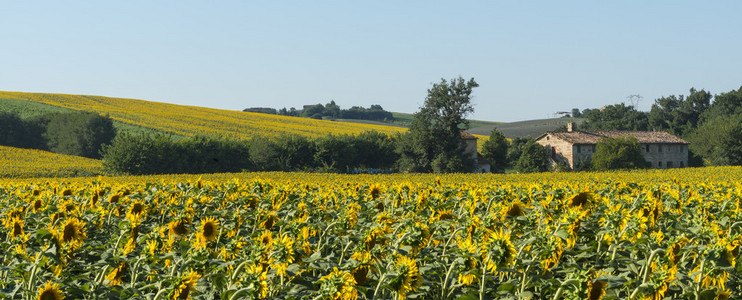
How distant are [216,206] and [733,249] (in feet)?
19.0

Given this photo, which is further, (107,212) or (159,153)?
(159,153)

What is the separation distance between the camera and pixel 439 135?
63.6m

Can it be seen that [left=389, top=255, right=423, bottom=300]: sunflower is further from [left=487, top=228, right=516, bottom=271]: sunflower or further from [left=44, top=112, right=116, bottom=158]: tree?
[left=44, top=112, right=116, bottom=158]: tree

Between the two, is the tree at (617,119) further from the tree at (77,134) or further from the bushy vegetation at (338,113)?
the tree at (77,134)

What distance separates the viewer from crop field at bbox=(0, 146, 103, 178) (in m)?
44.1

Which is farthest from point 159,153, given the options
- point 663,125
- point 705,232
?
point 663,125

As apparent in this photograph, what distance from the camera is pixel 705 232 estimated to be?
5203mm

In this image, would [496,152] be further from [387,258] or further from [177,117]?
[387,258]

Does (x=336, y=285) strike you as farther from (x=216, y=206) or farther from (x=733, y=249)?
(x=216, y=206)

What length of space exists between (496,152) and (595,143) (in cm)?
1182

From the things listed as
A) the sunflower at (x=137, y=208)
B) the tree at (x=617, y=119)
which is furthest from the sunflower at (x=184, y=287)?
the tree at (x=617, y=119)

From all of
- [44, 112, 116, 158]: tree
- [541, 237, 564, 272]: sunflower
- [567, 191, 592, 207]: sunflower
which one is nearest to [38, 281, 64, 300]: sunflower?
[541, 237, 564, 272]: sunflower

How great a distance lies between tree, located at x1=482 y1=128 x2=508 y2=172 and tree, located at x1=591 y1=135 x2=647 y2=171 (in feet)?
32.8

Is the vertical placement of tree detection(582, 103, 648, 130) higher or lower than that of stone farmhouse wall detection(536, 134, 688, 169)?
higher
